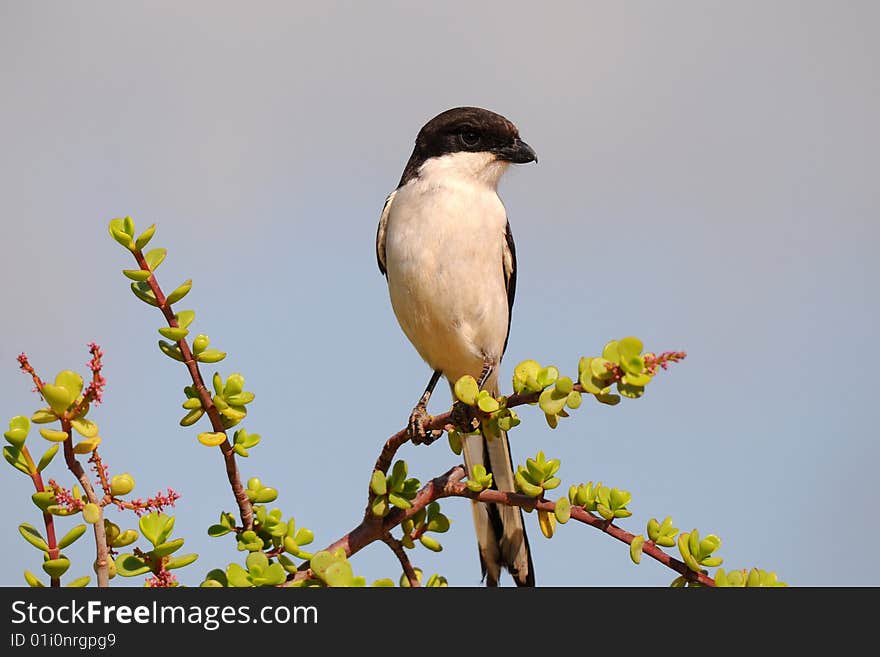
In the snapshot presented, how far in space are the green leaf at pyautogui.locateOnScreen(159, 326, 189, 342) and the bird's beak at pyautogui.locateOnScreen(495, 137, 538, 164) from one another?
97.0 inches

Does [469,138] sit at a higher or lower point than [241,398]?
higher

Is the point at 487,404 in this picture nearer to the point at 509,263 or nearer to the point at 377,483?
the point at 377,483

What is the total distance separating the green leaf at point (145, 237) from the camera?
91.9 inches

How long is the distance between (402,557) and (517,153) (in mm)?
2335

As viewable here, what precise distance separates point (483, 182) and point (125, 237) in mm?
2373

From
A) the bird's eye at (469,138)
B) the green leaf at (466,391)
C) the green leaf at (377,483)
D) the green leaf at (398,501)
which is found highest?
the bird's eye at (469,138)

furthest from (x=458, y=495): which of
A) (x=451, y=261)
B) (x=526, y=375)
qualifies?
(x=451, y=261)

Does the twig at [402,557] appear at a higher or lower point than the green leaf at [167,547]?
higher

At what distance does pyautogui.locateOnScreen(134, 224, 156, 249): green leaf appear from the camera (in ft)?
7.66

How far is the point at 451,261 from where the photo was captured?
412 centimetres

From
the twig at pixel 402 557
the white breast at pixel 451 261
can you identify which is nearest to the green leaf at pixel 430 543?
the twig at pixel 402 557

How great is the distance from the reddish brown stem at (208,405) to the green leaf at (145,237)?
18 millimetres

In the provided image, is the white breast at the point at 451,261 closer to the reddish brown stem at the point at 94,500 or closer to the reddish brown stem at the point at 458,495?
the reddish brown stem at the point at 458,495

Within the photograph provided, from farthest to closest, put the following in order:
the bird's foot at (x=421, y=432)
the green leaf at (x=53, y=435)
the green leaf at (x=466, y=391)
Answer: the bird's foot at (x=421, y=432) < the green leaf at (x=466, y=391) < the green leaf at (x=53, y=435)
